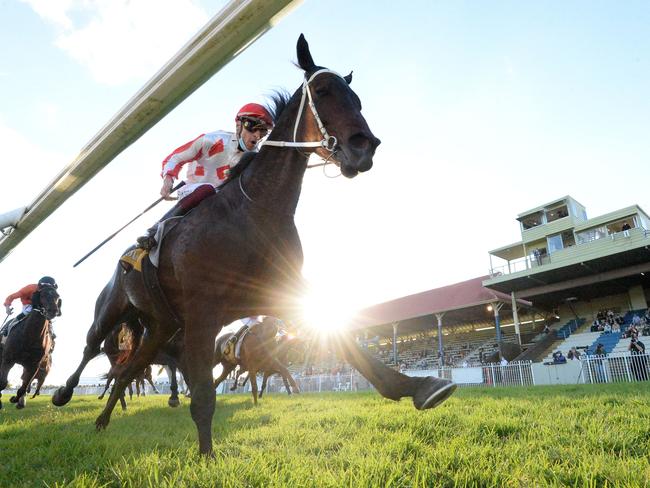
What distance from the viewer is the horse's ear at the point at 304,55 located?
3611mm

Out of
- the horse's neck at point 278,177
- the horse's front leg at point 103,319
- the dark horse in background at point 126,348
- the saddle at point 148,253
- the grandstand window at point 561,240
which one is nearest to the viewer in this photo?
the horse's neck at point 278,177

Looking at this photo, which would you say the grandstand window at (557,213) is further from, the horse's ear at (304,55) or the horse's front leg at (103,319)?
the horse's front leg at (103,319)

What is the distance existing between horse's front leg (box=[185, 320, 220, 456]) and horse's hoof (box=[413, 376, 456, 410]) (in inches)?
56.1

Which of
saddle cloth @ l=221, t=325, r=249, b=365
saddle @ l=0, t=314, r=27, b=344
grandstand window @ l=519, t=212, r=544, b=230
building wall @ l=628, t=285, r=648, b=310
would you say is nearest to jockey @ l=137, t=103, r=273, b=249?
saddle @ l=0, t=314, r=27, b=344

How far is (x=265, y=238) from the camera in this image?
339cm

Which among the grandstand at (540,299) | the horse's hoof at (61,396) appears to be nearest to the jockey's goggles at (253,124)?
the horse's hoof at (61,396)

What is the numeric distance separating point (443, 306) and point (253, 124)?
30005 mm

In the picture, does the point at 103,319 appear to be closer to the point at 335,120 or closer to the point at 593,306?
the point at 335,120

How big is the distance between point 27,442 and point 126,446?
4.06 ft

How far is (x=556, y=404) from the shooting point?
5.45 metres

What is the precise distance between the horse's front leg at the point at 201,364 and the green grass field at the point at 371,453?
259 mm

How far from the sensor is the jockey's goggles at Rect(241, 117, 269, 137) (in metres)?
4.36

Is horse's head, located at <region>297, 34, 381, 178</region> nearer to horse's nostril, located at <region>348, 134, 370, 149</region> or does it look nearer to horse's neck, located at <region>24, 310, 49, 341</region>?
horse's nostril, located at <region>348, 134, 370, 149</region>

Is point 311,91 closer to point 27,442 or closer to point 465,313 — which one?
point 27,442
